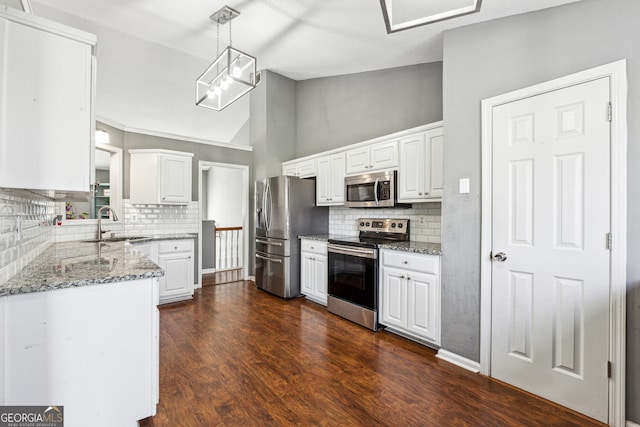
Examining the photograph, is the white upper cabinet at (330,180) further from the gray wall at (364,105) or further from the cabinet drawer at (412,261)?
the cabinet drawer at (412,261)

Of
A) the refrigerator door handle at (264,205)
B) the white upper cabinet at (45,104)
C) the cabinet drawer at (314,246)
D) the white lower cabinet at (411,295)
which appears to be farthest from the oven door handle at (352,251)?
the white upper cabinet at (45,104)

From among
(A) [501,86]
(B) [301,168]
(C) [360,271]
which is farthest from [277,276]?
(A) [501,86]

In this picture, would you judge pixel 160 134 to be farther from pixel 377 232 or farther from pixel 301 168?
pixel 377 232

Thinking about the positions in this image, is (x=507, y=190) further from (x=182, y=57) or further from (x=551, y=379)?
(x=182, y=57)

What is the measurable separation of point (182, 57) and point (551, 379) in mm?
6180

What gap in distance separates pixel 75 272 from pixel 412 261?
2551mm

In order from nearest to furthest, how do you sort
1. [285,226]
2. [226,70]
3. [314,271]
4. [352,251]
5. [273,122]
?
[226,70] < [352,251] < [314,271] < [285,226] < [273,122]

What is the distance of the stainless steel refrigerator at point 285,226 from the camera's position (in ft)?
14.4

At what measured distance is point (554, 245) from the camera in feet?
6.78

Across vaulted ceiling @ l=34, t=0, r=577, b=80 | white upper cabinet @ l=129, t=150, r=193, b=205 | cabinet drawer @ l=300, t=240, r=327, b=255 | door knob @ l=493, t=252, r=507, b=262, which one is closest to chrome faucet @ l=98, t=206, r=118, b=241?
white upper cabinet @ l=129, t=150, r=193, b=205

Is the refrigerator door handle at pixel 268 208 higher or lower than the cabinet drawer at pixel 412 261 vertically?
higher

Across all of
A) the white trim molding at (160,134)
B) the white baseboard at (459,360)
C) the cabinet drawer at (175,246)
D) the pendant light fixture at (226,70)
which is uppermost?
the pendant light fixture at (226,70)

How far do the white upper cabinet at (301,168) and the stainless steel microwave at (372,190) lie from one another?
2.63 ft

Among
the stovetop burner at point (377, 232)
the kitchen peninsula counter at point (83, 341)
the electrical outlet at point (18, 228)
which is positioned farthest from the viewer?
the stovetop burner at point (377, 232)
